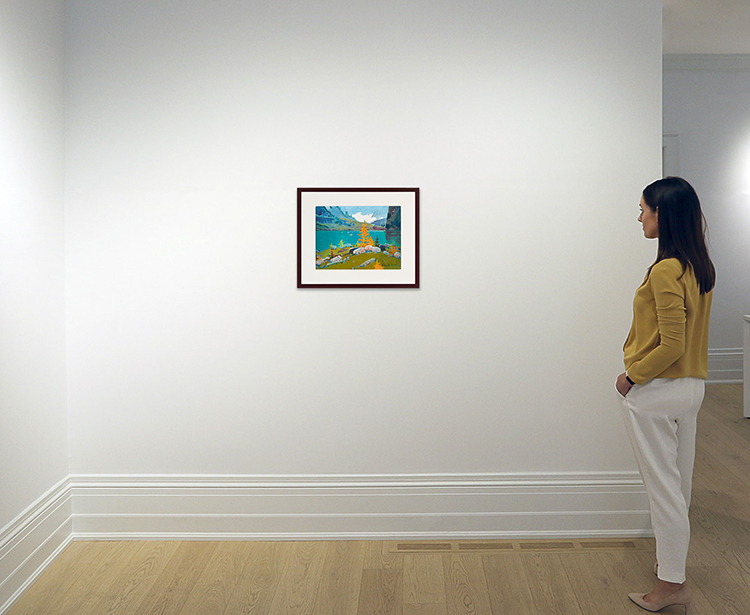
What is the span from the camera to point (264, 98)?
282cm

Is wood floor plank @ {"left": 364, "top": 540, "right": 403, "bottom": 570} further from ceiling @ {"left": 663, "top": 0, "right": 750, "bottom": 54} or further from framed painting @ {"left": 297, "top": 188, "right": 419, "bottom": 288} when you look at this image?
ceiling @ {"left": 663, "top": 0, "right": 750, "bottom": 54}

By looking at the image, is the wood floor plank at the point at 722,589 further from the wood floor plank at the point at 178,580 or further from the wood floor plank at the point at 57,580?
the wood floor plank at the point at 57,580

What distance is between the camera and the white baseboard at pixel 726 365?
6.03 m

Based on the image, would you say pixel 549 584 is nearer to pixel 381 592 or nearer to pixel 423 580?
pixel 423 580

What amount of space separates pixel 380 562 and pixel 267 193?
175cm

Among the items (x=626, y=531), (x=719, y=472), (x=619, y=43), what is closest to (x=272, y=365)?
(x=626, y=531)

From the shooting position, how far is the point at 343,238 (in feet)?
9.35

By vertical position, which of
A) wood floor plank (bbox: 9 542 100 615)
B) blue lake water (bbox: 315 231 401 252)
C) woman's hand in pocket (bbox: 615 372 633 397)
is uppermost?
blue lake water (bbox: 315 231 401 252)

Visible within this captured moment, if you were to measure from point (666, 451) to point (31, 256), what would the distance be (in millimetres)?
2663

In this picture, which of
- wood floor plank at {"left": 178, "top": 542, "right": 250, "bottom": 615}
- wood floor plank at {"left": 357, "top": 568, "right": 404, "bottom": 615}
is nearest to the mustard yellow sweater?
wood floor plank at {"left": 357, "top": 568, "right": 404, "bottom": 615}

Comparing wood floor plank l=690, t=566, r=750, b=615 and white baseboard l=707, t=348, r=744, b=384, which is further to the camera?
white baseboard l=707, t=348, r=744, b=384

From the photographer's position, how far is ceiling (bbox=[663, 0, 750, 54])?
158 inches

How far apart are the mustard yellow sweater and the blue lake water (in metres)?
1.10

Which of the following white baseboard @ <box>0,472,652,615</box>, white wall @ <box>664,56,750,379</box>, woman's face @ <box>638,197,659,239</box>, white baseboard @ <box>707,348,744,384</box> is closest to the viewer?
woman's face @ <box>638,197,659,239</box>
